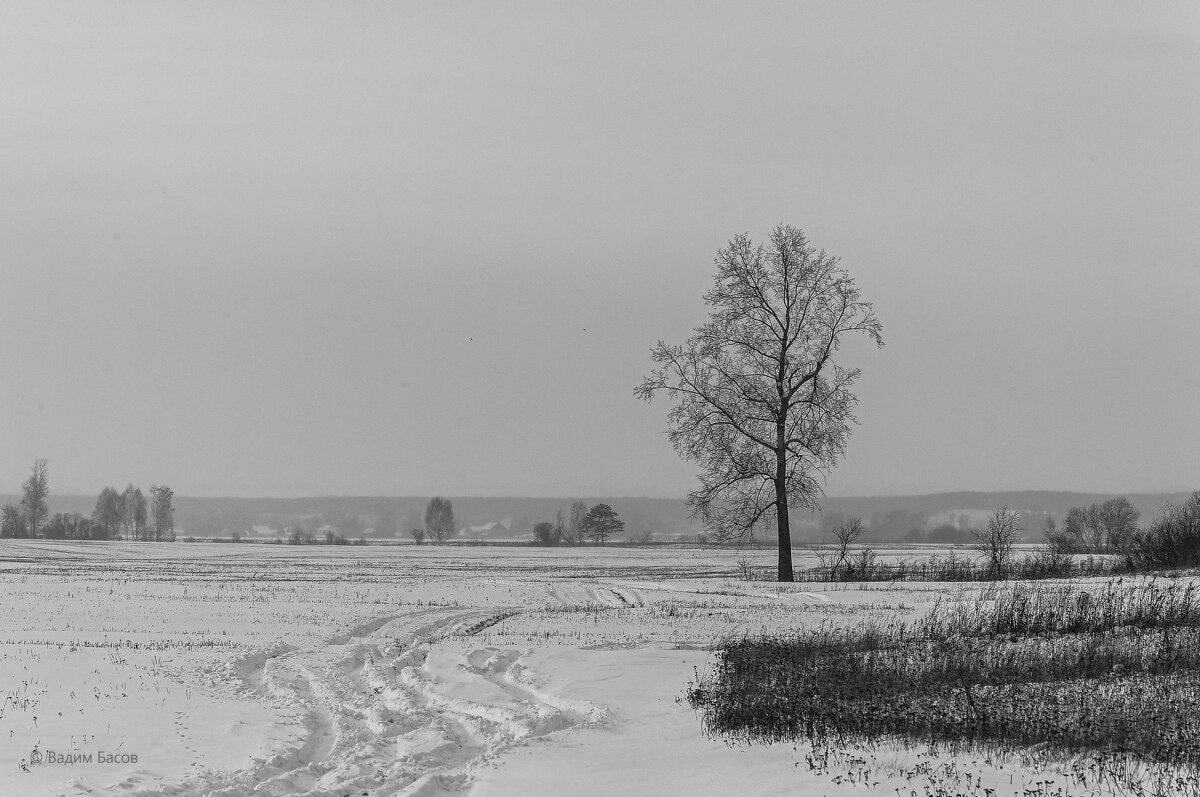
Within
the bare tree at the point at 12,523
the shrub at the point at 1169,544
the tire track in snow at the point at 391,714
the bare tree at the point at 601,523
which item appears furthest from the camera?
the bare tree at the point at 12,523

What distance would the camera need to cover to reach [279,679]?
13242 mm

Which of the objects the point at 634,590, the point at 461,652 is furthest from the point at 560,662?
the point at 634,590

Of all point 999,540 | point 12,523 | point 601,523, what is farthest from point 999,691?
point 12,523

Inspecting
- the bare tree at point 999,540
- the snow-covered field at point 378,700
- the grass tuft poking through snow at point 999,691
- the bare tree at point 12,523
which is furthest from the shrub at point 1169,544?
the bare tree at point 12,523

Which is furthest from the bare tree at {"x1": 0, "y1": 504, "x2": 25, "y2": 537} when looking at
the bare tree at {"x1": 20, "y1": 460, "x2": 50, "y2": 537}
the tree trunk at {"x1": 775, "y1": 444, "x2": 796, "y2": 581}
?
the tree trunk at {"x1": 775, "y1": 444, "x2": 796, "y2": 581}

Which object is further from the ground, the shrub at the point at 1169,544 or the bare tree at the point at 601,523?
the shrub at the point at 1169,544

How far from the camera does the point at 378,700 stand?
1196 cm

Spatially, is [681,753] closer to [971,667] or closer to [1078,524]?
[971,667]

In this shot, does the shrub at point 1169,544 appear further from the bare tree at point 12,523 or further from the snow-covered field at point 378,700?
the bare tree at point 12,523

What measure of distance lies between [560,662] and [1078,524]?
141 m

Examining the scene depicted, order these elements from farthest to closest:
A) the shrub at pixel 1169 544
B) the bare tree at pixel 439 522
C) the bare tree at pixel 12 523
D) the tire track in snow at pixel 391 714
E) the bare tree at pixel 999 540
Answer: the bare tree at pixel 439 522 < the bare tree at pixel 12 523 < the bare tree at pixel 999 540 < the shrub at pixel 1169 544 < the tire track in snow at pixel 391 714

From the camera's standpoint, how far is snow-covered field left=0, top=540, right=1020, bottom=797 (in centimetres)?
842

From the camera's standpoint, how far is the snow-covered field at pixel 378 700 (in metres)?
8.42

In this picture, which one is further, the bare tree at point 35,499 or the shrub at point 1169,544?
the bare tree at point 35,499
